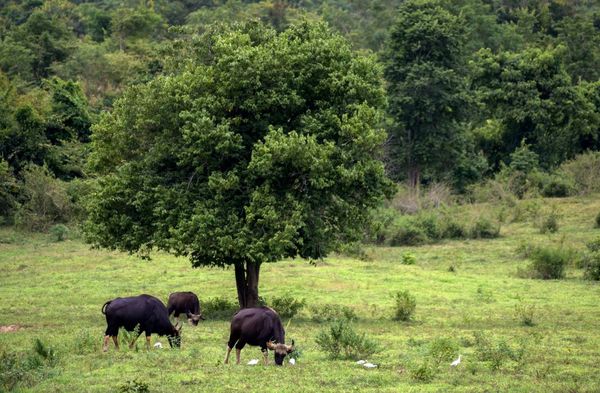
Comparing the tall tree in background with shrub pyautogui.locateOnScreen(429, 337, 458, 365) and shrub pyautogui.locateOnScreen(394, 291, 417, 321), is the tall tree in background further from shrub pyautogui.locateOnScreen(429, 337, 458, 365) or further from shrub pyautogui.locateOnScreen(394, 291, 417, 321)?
shrub pyautogui.locateOnScreen(429, 337, 458, 365)

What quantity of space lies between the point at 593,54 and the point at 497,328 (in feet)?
171

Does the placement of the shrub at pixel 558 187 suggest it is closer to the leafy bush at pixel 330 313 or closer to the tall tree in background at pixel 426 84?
the tall tree in background at pixel 426 84

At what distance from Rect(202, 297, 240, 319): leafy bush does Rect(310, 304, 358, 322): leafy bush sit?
8.00 ft

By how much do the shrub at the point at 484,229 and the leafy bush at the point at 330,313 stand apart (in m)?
20.5

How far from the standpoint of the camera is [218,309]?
2875 centimetres

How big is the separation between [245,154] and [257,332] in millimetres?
9117

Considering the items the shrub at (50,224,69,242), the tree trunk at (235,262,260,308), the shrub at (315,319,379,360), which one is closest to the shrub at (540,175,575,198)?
the shrub at (50,224,69,242)

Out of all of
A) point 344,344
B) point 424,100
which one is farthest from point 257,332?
point 424,100

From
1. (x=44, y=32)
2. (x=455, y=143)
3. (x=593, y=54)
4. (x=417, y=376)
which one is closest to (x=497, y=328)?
(x=417, y=376)

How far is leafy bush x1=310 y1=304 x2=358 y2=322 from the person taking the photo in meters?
27.2

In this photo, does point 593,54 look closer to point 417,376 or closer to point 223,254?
point 223,254

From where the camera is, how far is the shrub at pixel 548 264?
37.7 m

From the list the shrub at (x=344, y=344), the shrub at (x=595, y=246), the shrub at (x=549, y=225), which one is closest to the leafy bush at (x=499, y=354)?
the shrub at (x=344, y=344)

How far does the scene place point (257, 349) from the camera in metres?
21.4
